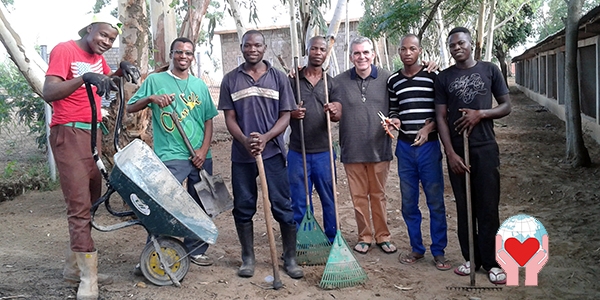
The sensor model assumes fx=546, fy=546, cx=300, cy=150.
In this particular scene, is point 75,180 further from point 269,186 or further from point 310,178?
point 310,178

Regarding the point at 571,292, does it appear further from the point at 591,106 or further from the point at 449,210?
the point at 591,106

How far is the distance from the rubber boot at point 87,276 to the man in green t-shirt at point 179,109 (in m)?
0.71

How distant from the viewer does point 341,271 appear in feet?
13.2

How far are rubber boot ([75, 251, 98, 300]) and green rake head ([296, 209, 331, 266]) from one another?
5.29 ft

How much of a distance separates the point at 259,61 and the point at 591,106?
402 inches

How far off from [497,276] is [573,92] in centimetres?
507

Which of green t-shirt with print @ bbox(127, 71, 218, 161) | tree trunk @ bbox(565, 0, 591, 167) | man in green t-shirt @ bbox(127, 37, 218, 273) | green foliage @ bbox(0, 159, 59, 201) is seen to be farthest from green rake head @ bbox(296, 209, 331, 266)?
tree trunk @ bbox(565, 0, 591, 167)

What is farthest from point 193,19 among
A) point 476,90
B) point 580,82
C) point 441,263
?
point 580,82

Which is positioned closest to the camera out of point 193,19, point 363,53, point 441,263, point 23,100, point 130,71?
point 130,71

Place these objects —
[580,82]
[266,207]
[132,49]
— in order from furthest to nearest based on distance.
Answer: [580,82], [132,49], [266,207]

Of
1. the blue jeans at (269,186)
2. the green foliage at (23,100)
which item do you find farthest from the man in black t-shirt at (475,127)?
the green foliage at (23,100)

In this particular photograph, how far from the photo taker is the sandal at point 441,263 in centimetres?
435

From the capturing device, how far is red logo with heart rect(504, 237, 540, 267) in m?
3.65

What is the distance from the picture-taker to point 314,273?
430cm
